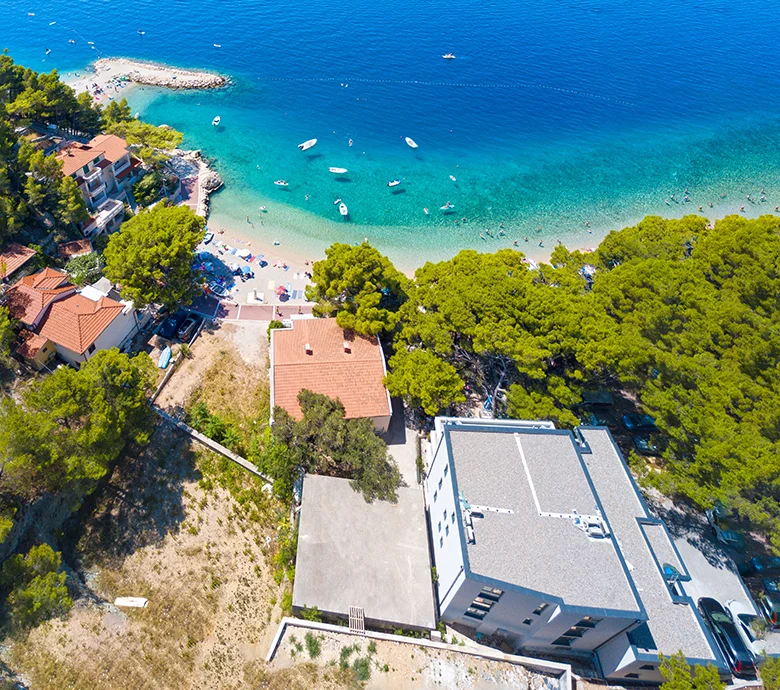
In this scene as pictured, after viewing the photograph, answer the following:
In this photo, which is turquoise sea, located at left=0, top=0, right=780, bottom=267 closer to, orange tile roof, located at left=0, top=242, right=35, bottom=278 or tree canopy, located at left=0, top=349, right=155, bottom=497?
orange tile roof, located at left=0, top=242, right=35, bottom=278

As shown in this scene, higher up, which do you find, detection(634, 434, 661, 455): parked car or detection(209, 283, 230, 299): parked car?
detection(209, 283, 230, 299): parked car

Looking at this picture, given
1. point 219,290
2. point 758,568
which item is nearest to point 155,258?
point 219,290

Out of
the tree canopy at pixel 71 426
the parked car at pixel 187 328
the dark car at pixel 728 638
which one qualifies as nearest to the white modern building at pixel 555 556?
the dark car at pixel 728 638

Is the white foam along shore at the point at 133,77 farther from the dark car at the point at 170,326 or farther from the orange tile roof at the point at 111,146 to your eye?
the dark car at the point at 170,326

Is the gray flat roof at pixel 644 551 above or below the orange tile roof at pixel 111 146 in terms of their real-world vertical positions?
below

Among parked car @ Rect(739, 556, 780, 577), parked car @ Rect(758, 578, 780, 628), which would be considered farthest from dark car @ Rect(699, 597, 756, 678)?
parked car @ Rect(739, 556, 780, 577)

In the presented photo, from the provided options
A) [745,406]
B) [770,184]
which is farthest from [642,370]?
[770,184]

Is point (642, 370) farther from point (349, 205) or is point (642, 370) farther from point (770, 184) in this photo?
point (770, 184)
